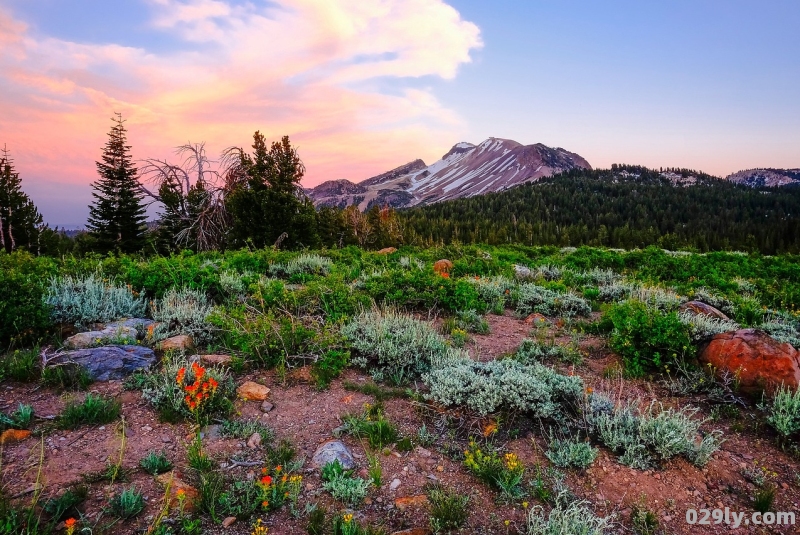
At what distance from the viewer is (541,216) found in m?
131

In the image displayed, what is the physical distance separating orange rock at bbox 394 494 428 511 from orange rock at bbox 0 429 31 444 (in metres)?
3.34

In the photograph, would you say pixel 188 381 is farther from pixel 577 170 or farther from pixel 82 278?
pixel 577 170

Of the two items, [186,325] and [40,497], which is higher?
[186,325]

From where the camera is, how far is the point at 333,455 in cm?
369

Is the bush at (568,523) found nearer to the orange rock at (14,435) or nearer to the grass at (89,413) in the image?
the grass at (89,413)

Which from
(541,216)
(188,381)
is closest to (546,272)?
(188,381)

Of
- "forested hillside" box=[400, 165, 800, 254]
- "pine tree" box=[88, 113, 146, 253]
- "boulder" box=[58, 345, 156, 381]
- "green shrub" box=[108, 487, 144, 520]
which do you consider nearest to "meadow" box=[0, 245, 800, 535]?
"green shrub" box=[108, 487, 144, 520]

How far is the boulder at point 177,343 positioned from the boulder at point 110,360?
26 centimetres

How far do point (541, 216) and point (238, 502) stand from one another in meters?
137

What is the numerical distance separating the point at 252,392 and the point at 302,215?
794 inches

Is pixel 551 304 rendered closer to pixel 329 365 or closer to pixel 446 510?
pixel 329 365

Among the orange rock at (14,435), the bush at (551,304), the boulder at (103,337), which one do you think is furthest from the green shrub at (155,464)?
the bush at (551,304)

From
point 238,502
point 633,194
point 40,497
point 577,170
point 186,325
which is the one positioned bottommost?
point 238,502

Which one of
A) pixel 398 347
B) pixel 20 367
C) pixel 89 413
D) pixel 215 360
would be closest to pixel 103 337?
pixel 20 367
